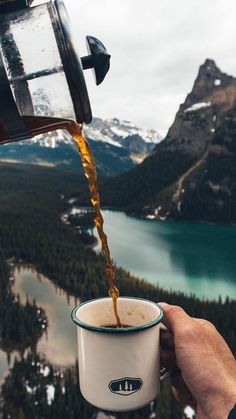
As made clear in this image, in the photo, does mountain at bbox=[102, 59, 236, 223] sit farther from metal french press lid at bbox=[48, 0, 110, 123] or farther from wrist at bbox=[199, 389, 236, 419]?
metal french press lid at bbox=[48, 0, 110, 123]

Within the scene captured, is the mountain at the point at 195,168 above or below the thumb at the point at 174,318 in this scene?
below

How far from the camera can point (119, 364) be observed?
5.90ft

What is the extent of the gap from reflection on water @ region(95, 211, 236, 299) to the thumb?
1332 inches

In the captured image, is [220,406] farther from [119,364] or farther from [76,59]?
[76,59]

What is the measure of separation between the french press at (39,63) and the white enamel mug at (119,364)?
91cm

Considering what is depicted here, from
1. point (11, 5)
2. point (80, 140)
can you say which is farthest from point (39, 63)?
point (80, 140)

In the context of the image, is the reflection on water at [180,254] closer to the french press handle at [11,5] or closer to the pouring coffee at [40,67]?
the pouring coffee at [40,67]

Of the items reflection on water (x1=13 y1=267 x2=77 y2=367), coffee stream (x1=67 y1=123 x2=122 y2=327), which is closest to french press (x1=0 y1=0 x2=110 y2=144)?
coffee stream (x1=67 y1=123 x2=122 y2=327)

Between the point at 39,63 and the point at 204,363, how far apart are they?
4.39 ft

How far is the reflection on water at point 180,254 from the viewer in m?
40.2

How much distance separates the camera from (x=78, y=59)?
137cm

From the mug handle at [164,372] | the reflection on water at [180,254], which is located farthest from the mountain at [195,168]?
the mug handle at [164,372]

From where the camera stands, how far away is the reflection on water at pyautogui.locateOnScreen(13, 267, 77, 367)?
75.0ft

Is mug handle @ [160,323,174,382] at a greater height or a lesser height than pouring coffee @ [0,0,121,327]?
lesser
